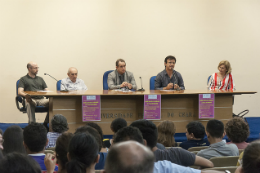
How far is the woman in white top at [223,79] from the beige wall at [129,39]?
4.05ft

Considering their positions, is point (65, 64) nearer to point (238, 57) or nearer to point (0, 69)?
point (0, 69)

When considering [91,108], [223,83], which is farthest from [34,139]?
[223,83]

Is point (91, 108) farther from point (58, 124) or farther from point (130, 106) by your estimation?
point (58, 124)

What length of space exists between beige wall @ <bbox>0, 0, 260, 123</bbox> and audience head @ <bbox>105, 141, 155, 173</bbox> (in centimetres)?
501

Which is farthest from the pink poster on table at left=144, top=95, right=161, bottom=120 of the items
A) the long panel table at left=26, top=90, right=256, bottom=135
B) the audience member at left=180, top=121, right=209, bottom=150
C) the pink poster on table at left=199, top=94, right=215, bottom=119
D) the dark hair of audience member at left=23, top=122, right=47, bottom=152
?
the dark hair of audience member at left=23, top=122, right=47, bottom=152

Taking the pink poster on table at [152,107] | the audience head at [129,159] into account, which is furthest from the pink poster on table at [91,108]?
the audience head at [129,159]

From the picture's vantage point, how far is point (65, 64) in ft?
18.2

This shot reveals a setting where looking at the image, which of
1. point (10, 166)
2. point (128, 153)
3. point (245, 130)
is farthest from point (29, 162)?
point (245, 130)

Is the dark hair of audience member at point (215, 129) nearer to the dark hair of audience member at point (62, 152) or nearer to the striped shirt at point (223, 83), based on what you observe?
the dark hair of audience member at point (62, 152)

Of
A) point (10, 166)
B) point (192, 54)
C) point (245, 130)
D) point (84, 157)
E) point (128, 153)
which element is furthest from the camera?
point (192, 54)

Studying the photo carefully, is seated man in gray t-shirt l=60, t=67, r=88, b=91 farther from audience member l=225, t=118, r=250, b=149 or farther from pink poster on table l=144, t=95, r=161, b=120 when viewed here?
audience member l=225, t=118, r=250, b=149

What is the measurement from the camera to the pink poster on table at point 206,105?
3881 millimetres

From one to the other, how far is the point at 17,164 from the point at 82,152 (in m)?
0.46

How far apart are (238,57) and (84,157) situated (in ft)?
18.5
